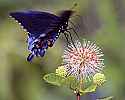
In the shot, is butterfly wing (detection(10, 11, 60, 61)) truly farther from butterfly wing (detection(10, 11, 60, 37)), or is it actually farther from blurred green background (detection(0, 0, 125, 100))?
blurred green background (detection(0, 0, 125, 100))

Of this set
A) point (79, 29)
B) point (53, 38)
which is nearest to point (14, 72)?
point (79, 29)

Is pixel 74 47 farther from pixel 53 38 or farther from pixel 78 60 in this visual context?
pixel 53 38

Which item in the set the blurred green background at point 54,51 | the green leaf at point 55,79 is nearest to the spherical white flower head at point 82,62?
the green leaf at point 55,79

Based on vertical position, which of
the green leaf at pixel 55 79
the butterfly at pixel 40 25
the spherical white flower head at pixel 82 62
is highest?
the butterfly at pixel 40 25

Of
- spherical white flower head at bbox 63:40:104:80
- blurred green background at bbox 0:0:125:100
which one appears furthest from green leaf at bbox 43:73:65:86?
blurred green background at bbox 0:0:125:100

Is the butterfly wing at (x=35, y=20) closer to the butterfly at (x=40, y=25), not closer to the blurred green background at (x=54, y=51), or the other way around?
the butterfly at (x=40, y=25)

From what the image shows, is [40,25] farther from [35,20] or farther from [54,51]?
[54,51]
